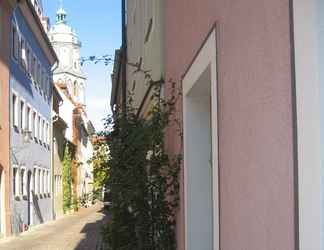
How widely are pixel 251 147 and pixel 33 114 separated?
28328 millimetres

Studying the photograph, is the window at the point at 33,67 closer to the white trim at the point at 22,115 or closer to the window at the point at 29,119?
the window at the point at 29,119

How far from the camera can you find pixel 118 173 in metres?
6.75

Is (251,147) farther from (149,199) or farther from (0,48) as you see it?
(0,48)

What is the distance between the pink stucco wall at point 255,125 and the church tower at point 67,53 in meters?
94.9

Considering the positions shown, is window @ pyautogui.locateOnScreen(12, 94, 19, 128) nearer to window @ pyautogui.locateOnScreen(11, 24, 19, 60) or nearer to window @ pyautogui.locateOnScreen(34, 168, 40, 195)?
window @ pyautogui.locateOnScreen(11, 24, 19, 60)

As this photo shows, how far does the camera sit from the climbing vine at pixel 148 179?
622 cm

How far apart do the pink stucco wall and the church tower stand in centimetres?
9487

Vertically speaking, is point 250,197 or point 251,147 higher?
point 251,147

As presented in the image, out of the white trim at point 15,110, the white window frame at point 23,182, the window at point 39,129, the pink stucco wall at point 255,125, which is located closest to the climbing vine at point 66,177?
the window at point 39,129

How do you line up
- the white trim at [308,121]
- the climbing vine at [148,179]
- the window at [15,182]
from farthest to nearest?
the window at [15,182] < the climbing vine at [148,179] < the white trim at [308,121]

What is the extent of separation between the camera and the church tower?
98.1 meters

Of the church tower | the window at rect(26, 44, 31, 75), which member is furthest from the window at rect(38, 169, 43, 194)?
the church tower

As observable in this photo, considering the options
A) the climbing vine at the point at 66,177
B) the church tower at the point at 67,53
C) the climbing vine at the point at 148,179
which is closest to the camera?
the climbing vine at the point at 148,179

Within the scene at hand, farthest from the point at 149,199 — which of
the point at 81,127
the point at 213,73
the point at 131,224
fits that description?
the point at 81,127
